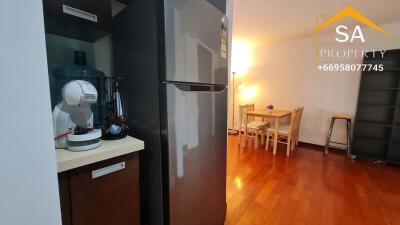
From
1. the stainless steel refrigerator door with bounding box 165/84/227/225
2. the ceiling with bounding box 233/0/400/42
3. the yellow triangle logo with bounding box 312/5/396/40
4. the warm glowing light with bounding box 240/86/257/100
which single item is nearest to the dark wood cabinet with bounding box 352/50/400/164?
the yellow triangle logo with bounding box 312/5/396/40

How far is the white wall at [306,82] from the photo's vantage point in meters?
3.06

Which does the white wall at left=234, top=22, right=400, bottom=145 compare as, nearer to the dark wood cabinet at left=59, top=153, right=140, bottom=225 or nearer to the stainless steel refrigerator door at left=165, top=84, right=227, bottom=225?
the stainless steel refrigerator door at left=165, top=84, right=227, bottom=225

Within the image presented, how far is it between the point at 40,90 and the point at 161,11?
0.56 meters

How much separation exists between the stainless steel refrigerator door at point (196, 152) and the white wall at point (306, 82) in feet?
10.1

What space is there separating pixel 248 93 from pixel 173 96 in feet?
12.4

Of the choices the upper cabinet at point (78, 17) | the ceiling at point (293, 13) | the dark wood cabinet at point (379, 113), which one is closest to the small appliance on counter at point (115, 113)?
the upper cabinet at point (78, 17)

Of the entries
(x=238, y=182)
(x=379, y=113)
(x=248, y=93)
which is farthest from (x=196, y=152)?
(x=248, y=93)

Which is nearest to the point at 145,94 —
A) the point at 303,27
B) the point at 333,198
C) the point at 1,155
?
the point at 1,155

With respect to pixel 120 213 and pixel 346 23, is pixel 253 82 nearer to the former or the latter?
pixel 346 23

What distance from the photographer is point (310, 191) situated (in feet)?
6.37

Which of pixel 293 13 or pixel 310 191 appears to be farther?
pixel 293 13

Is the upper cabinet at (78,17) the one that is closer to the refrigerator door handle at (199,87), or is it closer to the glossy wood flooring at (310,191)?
the refrigerator door handle at (199,87)

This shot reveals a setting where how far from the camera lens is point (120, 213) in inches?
31.9

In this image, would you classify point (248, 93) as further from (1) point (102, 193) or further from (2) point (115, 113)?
(1) point (102, 193)
